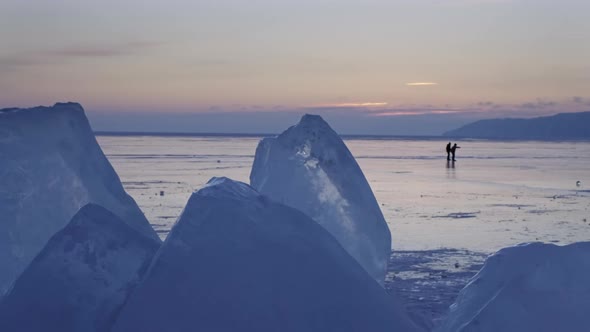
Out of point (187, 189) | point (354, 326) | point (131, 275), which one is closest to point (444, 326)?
point (354, 326)

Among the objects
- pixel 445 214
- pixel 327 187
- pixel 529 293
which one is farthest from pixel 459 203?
pixel 529 293

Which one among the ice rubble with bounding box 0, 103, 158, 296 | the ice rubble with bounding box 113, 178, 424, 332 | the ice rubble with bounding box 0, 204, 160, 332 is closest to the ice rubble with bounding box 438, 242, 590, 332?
the ice rubble with bounding box 113, 178, 424, 332

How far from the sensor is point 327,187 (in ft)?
20.6

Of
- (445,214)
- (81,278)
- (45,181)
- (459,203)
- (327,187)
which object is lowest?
(81,278)

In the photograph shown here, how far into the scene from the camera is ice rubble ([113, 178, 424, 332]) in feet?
11.7

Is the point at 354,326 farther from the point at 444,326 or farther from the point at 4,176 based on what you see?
the point at 4,176

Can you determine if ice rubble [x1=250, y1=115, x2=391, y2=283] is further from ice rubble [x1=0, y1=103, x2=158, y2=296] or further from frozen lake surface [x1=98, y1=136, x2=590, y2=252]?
frozen lake surface [x1=98, y1=136, x2=590, y2=252]

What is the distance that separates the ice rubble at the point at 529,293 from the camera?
3.60 m

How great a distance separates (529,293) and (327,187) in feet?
9.13

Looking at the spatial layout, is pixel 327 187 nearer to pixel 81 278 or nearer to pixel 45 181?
pixel 45 181

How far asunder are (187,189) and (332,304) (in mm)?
10901

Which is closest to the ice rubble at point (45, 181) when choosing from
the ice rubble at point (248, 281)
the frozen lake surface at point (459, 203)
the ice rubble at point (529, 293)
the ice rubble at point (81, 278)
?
the ice rubble at point (81, 278)

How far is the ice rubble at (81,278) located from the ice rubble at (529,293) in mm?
1805

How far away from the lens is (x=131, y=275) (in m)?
4.22
